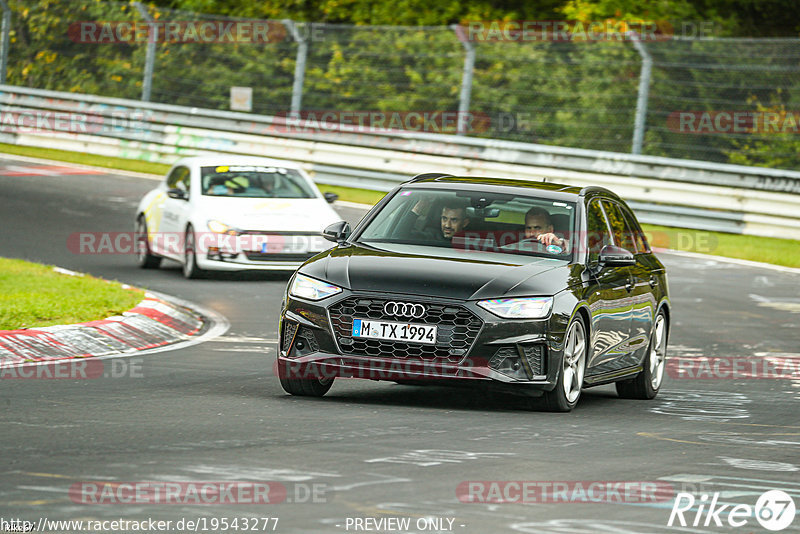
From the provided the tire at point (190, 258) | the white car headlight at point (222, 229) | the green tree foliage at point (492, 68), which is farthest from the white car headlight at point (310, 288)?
the green tree foliage at point (492, 68)

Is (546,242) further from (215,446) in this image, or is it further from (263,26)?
(263,26)

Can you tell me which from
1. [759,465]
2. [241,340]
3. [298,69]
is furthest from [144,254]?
[759,465]

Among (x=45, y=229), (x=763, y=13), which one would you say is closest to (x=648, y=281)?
(x=45, y=229)

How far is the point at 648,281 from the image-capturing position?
38.7 ft

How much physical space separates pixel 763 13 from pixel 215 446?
1131 inches

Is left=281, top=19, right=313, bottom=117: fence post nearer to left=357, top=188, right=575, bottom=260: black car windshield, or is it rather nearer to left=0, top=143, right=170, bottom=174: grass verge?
left=0, top=143, right=170, bottom=174: grass verge

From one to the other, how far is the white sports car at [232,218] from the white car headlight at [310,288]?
324 inches

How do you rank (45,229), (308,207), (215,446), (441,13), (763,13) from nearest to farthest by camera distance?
1. (215,446)
2. (308,207)
3. (45,229)
4. (763,13)
5. (441,13)

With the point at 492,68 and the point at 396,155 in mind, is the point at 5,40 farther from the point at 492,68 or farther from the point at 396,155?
the point at 492,68

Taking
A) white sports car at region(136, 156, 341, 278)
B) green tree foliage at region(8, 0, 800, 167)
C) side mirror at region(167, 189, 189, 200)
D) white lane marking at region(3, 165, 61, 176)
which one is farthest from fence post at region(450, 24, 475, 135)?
side mirror at region(167, 189, 189, 200)

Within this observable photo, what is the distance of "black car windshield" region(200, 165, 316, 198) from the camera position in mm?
19234

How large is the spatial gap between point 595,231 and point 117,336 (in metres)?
4.01

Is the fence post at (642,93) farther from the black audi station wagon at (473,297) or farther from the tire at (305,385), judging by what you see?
the tire at (305,385)

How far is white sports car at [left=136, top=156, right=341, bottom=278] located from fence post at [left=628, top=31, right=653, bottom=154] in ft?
25.5
